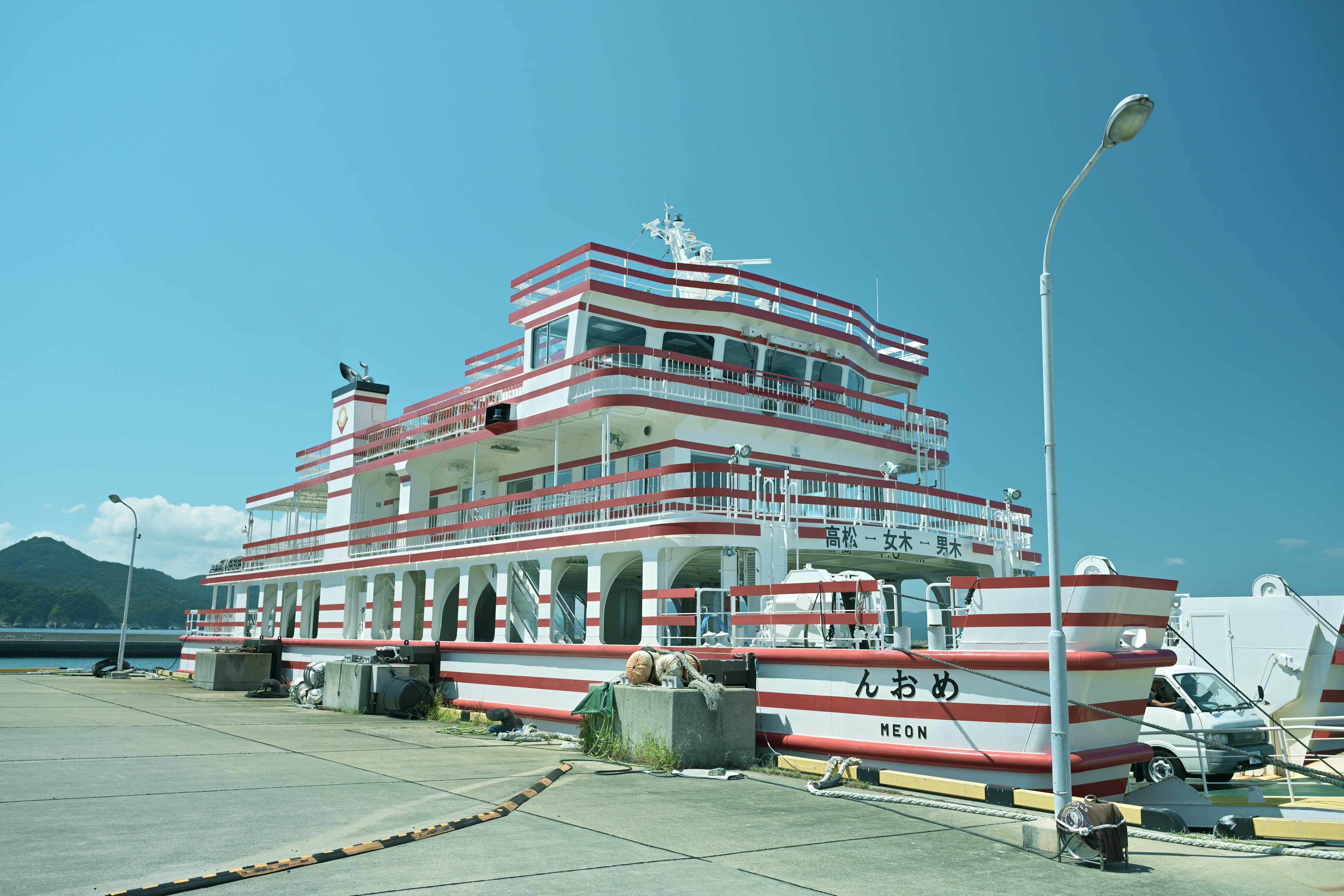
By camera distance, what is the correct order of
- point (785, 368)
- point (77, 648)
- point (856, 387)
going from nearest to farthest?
point (785, 368), point (856, 387), point (77, 648)

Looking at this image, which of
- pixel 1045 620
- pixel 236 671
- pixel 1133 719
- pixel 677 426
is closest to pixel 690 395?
pixel 677 426

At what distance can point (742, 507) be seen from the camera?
16812 millimetres

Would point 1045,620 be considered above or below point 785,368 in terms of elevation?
below

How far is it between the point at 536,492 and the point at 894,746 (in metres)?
9.35

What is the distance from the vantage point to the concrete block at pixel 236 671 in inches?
1105

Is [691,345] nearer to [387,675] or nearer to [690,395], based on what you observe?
[690,395]

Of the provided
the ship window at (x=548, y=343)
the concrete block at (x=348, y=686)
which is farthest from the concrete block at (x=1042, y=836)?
the concrete block at (x=348, y=686)

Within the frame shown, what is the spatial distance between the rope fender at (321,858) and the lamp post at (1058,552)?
5.11 metres

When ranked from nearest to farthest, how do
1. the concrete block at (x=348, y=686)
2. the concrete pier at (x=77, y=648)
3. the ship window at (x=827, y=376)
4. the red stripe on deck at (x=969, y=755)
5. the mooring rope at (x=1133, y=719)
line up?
the mooring rope at (x=1133, y=719) → the red stripe on deck at (x=969, y=755) → the concrete block at (x=348, y=686) → the ship window at (x=827, y=376) → the concrete pier at (x=77, y=648)

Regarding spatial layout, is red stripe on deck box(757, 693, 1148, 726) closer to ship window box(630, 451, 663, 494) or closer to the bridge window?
ship window box(630, 451, 663, 494)

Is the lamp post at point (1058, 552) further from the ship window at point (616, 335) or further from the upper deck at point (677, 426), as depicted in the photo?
the ship window at point (616, 335)

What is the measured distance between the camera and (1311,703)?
52.9ft

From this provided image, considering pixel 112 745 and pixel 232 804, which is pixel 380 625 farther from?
pixel 232 804

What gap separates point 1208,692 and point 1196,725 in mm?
1006
